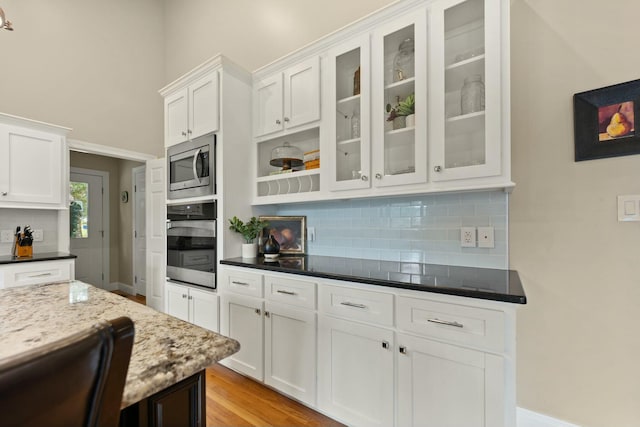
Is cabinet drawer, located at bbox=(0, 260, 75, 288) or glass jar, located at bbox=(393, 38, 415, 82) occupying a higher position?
glass jar, located at bbox=(393, 38, 415, 82)

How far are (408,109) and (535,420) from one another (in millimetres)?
1915

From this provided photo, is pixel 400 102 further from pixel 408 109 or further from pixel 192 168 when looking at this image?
pixel 192 168

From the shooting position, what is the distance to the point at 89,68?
135 inches

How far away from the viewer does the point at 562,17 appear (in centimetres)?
156

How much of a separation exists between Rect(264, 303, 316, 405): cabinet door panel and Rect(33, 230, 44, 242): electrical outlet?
279cm

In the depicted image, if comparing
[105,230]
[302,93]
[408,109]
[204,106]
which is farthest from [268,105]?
[105,230]

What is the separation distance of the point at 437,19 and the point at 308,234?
172 centimetres

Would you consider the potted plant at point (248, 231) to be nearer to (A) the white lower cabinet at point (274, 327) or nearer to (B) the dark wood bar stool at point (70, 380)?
(A) the white lower cabinet at point (274, 327)

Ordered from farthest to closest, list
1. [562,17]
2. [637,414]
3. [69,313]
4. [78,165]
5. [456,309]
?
[78,165] < [562,17] < [637,414] < [456,309] < [69,313]

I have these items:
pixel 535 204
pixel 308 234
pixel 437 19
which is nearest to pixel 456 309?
pixel 535 204

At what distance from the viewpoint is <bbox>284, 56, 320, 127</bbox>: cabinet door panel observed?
2107mm

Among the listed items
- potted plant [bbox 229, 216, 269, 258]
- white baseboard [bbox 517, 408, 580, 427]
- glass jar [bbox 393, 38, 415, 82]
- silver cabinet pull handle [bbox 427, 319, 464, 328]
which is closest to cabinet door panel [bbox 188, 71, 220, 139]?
potted plant [bbox 229, 216, 269, 258]

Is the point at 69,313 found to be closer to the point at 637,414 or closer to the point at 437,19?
the point at 437,19

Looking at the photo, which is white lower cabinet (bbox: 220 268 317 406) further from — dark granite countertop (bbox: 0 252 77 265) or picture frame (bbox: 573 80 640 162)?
dark granite countertop (bbox: 0 252 77 265)
